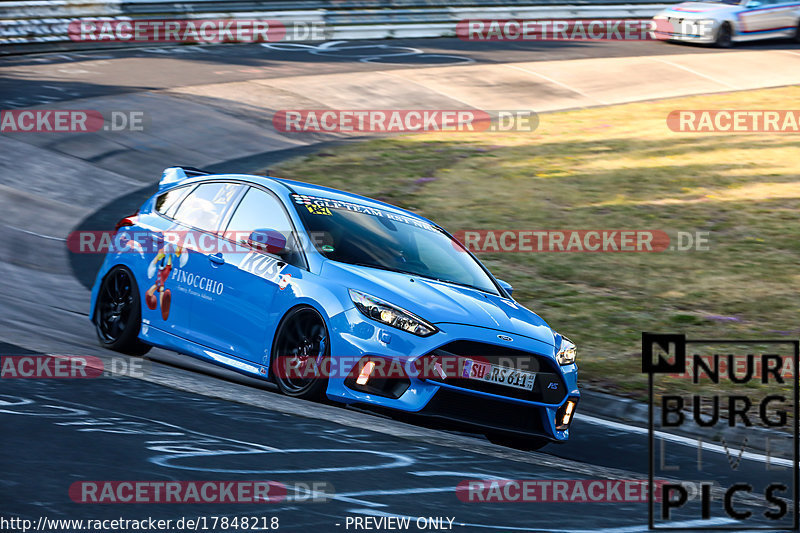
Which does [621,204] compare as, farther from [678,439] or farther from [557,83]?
[557,83]

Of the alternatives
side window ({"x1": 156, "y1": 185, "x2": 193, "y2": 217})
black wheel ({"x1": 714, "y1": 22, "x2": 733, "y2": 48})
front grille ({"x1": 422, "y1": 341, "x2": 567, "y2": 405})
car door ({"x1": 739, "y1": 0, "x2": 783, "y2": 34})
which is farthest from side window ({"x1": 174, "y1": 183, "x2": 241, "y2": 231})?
car door ({"x1": 739, "y1": 0, "x2": 783, "y2": 34})

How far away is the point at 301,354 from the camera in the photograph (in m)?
7.68

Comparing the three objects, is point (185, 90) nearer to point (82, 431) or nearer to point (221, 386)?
point (221, 386)

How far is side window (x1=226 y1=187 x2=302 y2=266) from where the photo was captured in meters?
8.37

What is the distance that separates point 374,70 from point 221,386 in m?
18.0

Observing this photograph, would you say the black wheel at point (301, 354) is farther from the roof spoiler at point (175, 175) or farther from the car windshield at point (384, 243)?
the roof spoiler at point (175, 175)

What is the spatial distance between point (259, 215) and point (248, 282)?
0.67 metres

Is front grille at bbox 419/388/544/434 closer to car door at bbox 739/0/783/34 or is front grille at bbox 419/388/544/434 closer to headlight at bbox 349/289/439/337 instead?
headlight at bbox 349/289/439/337

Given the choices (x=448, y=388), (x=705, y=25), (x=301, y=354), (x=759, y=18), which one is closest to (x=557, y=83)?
(x=705, y=25)

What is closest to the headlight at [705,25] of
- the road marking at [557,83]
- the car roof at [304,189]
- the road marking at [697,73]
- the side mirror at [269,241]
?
the road marking at [697,73]

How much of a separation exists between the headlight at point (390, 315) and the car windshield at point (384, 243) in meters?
0.54

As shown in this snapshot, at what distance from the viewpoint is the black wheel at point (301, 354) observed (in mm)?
7504

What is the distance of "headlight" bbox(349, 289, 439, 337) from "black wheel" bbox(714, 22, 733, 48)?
25735mm

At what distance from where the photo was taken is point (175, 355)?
9.82m
